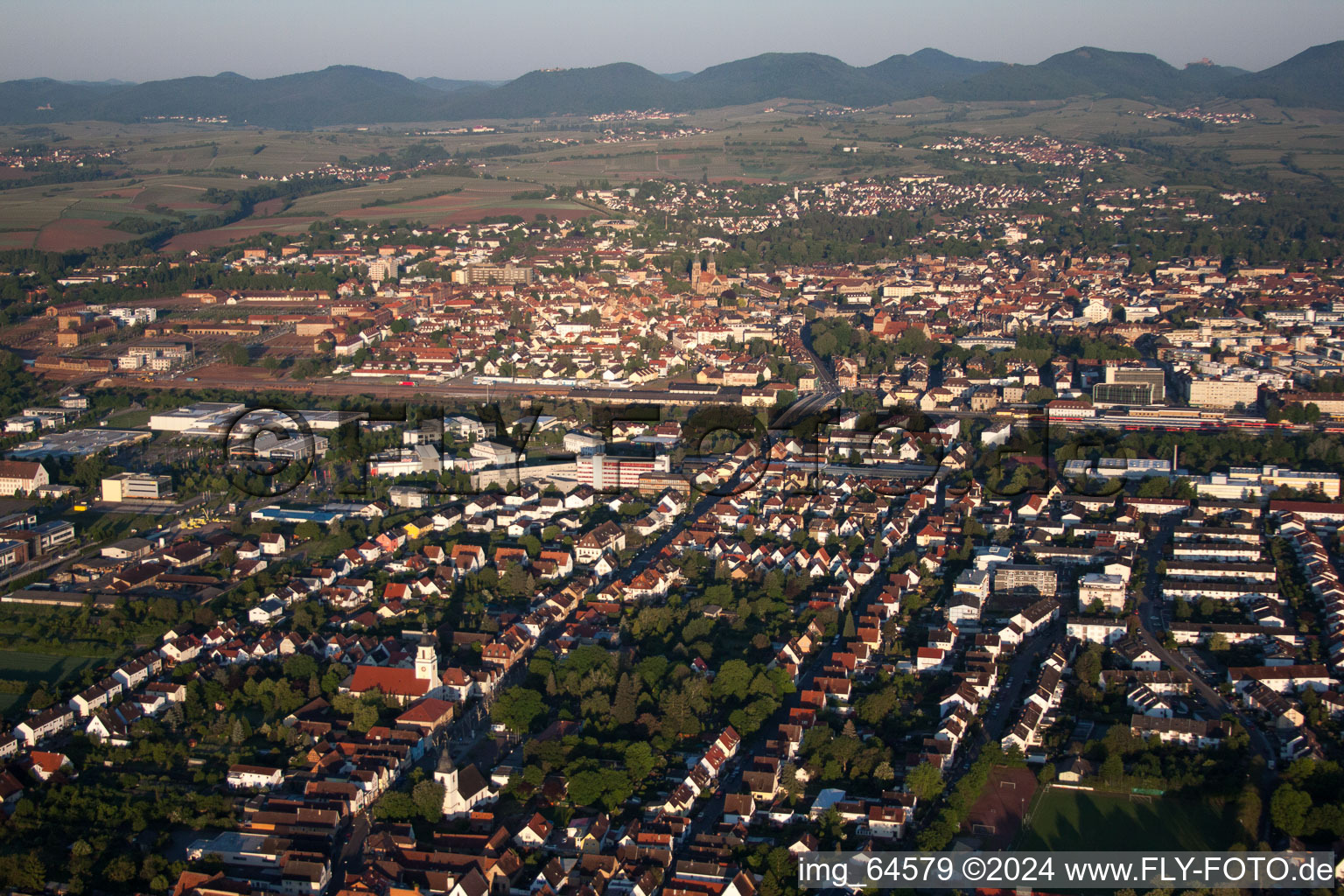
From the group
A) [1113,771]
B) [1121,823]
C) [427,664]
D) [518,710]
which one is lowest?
[1121,823]

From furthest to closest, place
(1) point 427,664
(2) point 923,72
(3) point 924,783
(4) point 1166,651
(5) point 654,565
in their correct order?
1. (2) point 923,72
2. (5) point 654,565
3. (4) point 1166,651
4. (1) point 427,664
5. (3) point 924,783

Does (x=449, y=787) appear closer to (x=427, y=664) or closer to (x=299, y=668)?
(x=427, y=664)

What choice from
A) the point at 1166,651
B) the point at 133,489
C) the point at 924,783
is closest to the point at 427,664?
the point at 924,783

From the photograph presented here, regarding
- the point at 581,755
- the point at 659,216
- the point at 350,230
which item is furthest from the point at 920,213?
the point at 581,755

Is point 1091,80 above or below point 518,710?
above

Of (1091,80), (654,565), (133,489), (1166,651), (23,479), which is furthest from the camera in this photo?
(1091,80)

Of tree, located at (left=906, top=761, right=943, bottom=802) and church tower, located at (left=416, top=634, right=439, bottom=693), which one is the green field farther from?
church tower, located at (left=416, top=634, right=439, bottom=693)

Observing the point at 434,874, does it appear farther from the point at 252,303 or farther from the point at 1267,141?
the point at 1267,141
